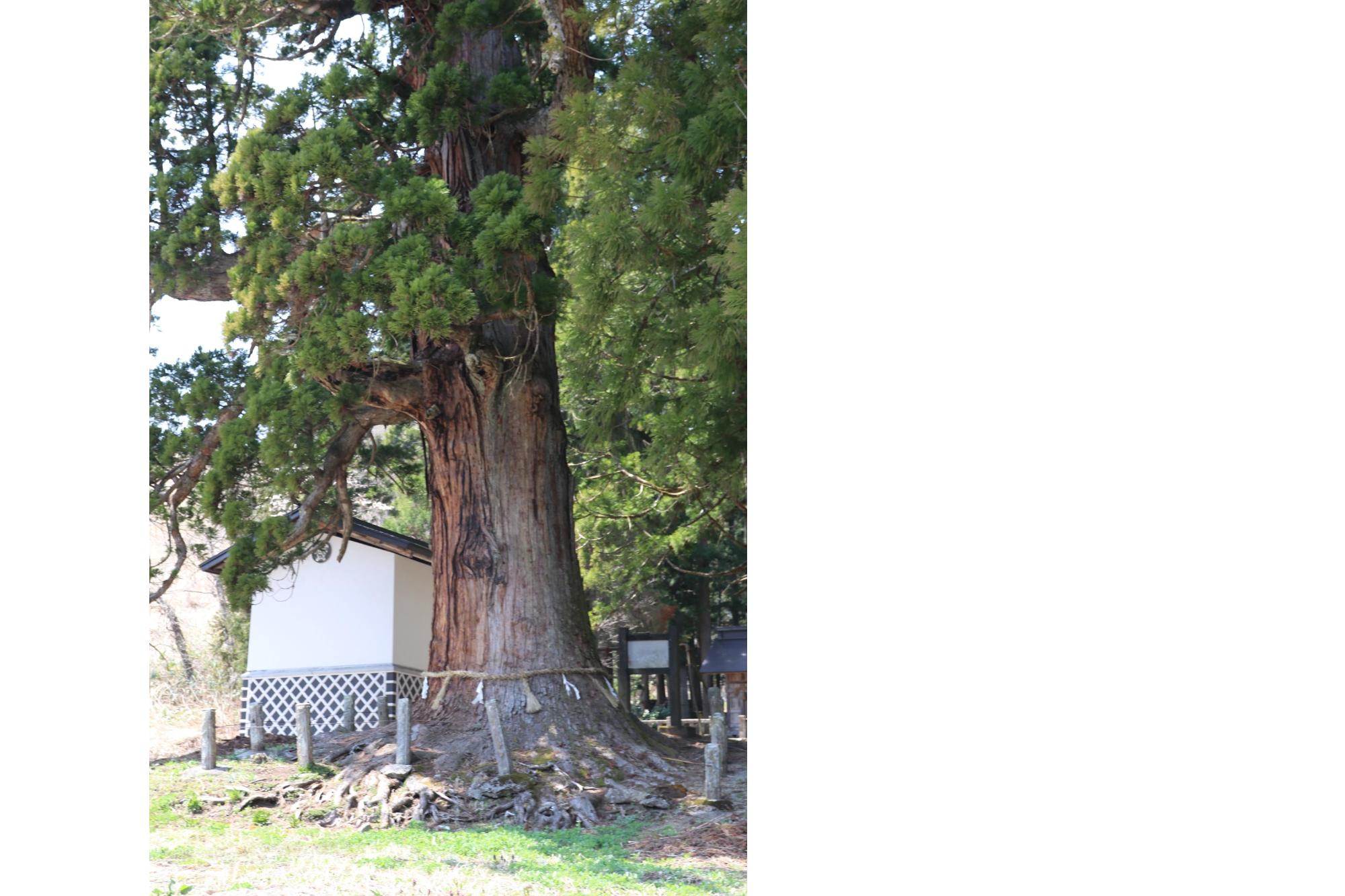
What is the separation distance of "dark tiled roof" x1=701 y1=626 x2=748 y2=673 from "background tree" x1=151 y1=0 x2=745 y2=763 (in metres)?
1.43

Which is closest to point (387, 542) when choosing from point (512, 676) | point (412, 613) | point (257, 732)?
point (412, 613)

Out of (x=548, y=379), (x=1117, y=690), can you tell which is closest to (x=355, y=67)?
(x=548, y=379)

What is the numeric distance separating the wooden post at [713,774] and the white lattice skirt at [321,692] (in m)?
4.28

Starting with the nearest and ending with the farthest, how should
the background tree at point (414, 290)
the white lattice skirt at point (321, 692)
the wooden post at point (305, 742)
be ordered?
the background tree at point (414, 290) → the wooden post at point (305, 742) → the white lattice skirt at point (321, 692)

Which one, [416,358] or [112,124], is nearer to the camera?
[112,124]

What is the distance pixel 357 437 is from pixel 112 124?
13.1ft

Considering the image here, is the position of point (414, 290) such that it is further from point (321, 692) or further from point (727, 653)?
point (321, 692)

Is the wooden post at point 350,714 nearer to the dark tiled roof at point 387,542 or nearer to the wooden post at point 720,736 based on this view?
the dark tiled roof at point 387,542

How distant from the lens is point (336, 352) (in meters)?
4.92

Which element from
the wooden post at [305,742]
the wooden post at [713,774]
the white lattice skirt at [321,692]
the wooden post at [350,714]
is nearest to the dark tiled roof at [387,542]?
the white lattice skirt at [321,692]

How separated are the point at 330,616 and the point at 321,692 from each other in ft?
1.98

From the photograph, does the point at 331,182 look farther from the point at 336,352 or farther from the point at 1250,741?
the point at 1250,741

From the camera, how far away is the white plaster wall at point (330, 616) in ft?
30.0

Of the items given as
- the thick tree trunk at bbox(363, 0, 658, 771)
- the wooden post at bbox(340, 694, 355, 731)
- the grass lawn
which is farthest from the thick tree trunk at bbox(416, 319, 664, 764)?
the wooden post at bbox(340, 694, 355, 731)
